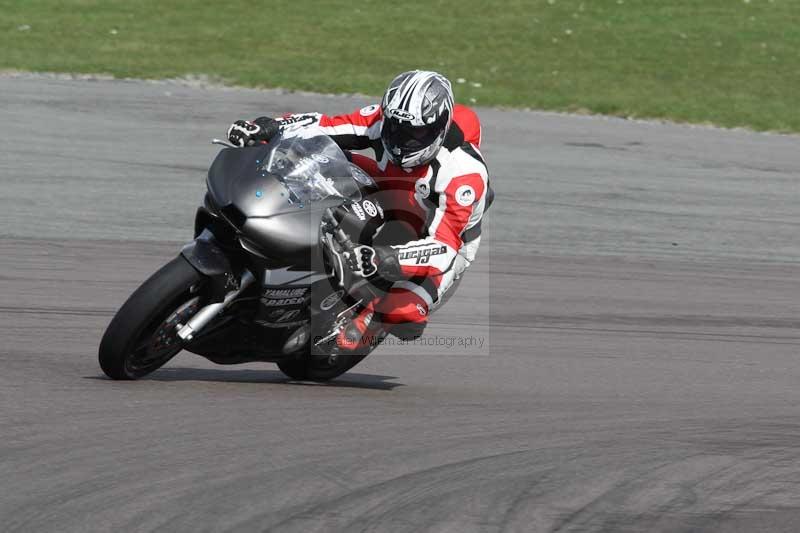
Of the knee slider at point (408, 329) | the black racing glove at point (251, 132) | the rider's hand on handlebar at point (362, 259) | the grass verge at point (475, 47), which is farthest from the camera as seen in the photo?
the grass verge at point (475, 47)

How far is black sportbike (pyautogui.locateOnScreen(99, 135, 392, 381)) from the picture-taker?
560 centimetres

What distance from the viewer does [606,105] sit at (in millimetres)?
18562

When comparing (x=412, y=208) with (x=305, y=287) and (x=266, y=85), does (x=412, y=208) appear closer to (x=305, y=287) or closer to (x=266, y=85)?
(x=305, y=287)

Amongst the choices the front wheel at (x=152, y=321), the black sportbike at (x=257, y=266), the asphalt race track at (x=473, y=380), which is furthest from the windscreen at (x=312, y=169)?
the asphalt race track at (x=473, y=380)

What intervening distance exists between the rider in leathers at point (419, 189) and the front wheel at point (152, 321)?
2.58ft

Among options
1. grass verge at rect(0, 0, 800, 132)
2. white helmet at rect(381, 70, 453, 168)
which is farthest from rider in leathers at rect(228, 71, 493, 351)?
grass verge at rect(0, 0, 800, 132)

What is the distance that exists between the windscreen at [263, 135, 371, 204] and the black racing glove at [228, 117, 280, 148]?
16 centimetres

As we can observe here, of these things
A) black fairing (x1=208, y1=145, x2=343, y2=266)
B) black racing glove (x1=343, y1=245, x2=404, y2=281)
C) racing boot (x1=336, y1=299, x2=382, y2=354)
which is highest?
black fairing (x1=208, y1=145, x2=343, y2=266)

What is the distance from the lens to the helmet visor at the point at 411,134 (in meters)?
5.99

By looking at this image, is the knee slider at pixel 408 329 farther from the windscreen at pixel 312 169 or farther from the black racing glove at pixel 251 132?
the black racing glove at pixel 251 132

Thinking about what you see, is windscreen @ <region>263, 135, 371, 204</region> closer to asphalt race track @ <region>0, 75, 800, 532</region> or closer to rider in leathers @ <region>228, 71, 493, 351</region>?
rider in leathers @ <region>228, 71, 493, 351</region>

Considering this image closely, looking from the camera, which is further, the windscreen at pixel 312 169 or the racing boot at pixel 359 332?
the racing boot at pixel 359 332

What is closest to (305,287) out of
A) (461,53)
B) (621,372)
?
(621,372)

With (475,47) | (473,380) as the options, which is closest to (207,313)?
(473,380)
